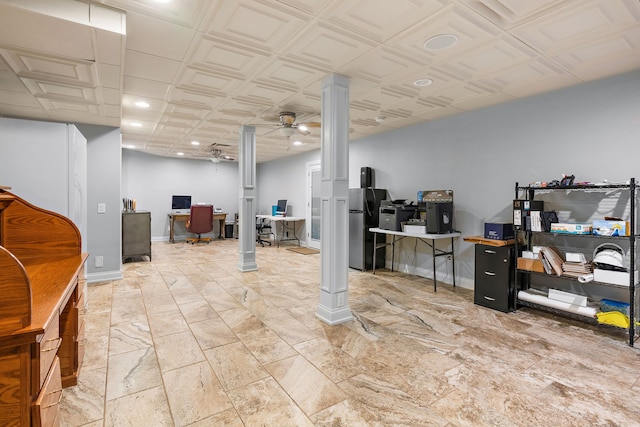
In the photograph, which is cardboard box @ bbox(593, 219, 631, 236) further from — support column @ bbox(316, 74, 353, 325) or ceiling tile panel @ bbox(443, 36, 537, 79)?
support column @ bbox(316, 74, 353, 325)

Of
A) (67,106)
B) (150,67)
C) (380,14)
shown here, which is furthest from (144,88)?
(380,14)

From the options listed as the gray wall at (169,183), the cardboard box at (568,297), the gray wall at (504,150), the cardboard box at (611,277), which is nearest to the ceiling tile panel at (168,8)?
the gray wall at (504,150)

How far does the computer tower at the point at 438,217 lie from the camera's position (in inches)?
168

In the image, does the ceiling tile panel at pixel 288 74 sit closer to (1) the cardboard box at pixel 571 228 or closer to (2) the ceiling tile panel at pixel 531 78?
(2) the ceiling tile panel at pixel 531 78

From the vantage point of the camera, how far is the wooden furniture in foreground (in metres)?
0.94

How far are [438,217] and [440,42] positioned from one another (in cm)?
241

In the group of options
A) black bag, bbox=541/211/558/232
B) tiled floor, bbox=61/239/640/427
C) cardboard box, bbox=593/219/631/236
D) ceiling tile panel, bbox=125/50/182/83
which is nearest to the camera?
tiled floor, bbox=61/239/640/427

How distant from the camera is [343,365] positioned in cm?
233

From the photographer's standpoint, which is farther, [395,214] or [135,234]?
[135,234]

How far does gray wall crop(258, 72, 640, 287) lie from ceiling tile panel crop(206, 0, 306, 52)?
305cm

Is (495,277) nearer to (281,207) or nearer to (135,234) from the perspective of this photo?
(135,234)

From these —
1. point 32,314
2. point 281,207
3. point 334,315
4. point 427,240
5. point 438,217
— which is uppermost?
point 281,207

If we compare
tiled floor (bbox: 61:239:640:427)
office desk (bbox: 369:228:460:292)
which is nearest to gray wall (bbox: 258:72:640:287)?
office desk (bbox: 369:228:460:292)

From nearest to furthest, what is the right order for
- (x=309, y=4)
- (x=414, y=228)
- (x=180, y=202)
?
(x=309, y=4)
(x=414, y=228)
(x=180, y=202)
